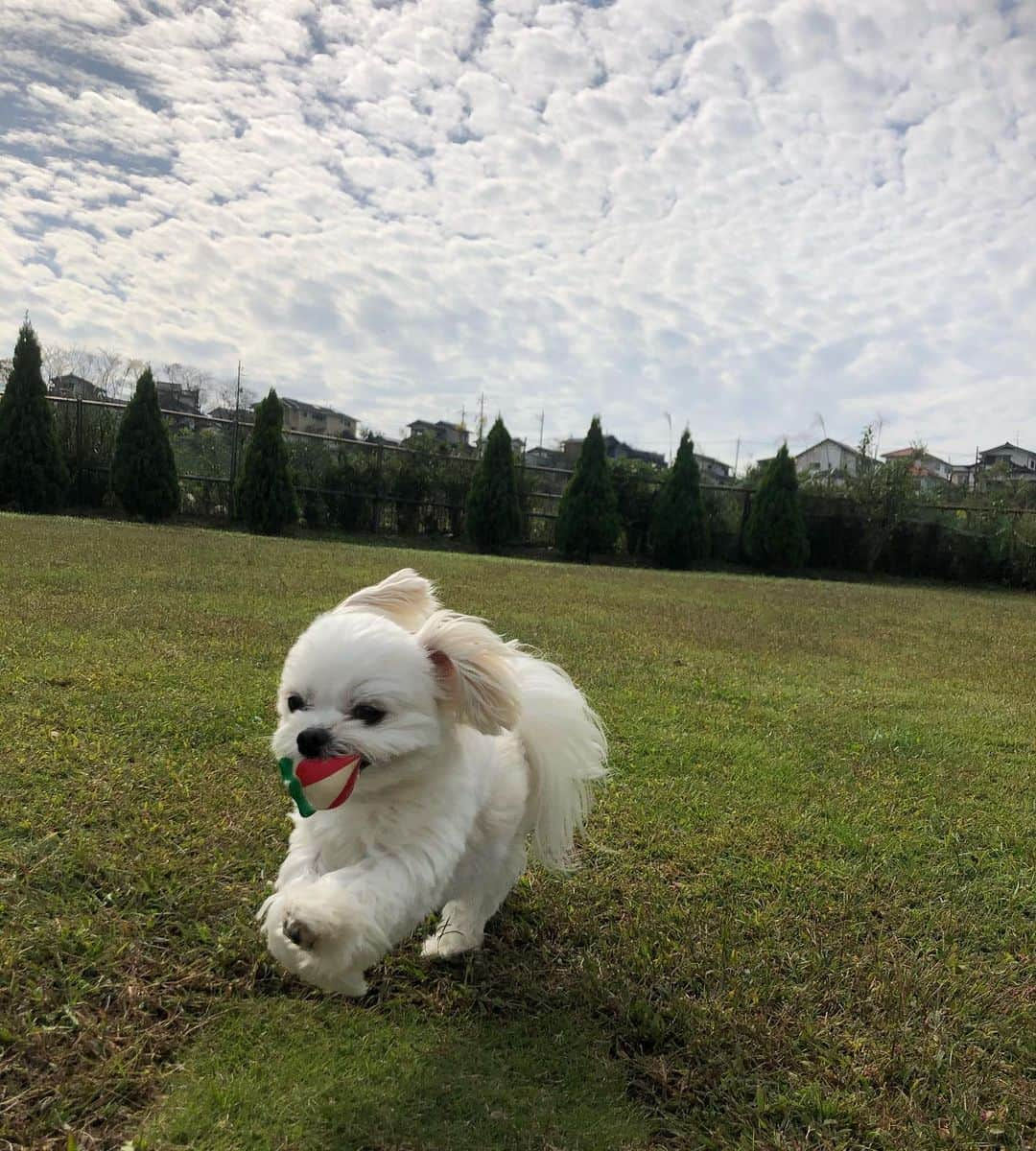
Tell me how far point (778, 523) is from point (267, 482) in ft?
44.4

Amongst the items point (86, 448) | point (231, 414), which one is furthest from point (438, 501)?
point (86, 448)

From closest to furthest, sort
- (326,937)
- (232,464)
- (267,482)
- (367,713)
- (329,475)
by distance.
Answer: (326,937)
(367,713)
(267,482)
(232,464)
(329,475)

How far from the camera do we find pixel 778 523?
21.6m

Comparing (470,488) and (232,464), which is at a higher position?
(232,464)

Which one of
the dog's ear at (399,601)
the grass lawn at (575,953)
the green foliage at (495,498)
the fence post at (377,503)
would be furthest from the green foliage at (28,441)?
the dog's ear at (399,601)

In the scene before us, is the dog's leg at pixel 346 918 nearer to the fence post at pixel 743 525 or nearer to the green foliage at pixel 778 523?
the green foliage at pixel 778 523

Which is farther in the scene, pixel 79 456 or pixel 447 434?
pixel 447 434

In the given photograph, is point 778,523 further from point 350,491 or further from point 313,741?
point 313,741

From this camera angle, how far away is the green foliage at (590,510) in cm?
2147

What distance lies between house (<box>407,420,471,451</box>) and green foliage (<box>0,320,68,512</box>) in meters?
9.08

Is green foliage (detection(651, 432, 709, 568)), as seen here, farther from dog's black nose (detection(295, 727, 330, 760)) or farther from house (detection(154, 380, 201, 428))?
dog's black nose (detection(295, 727, 330, 760))

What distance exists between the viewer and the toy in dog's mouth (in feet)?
5.87

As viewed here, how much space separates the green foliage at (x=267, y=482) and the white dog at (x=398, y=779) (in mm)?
17772

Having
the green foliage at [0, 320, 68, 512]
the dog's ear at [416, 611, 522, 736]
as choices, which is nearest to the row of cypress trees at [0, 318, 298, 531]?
the green foliage at [0, 320, 68, 512]
